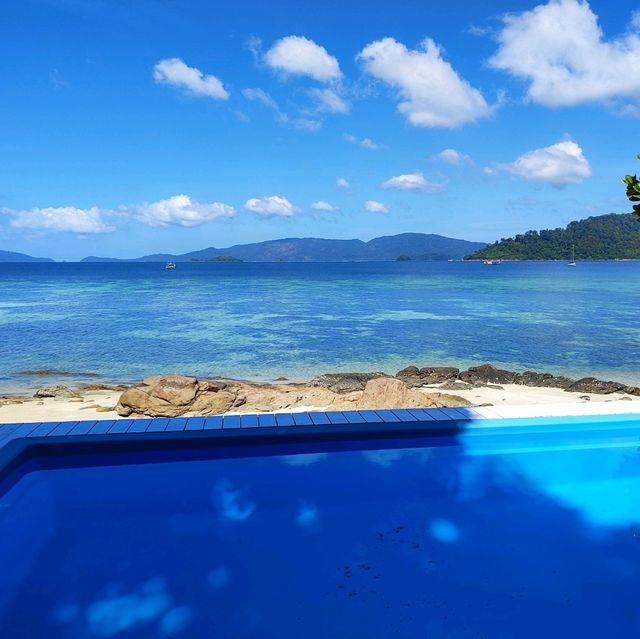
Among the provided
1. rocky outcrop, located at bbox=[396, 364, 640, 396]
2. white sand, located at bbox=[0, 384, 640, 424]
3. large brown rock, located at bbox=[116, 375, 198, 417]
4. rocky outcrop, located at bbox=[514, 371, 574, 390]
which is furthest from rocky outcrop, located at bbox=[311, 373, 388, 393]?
large brown rock, located at bbox=[116, 375, 198, 417]

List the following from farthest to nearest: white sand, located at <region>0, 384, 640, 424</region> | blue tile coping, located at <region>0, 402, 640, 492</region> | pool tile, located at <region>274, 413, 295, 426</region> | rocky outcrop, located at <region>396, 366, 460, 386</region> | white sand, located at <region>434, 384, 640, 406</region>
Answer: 1. rocky outcrop, located at <region>396, 366, 460, 386</region>
2. white sand, located at <region>434, 384, 640, 406</region>
3. white sand, located at <region>0, 384, 640, 424</region>
4. pool tile, located at <region>274, 413, 295, 426</region>
5. blue tile coping, located at <region>0, 402, 640, 492</region>

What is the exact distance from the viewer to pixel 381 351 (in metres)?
18.2

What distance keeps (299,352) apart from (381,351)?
2.69 m

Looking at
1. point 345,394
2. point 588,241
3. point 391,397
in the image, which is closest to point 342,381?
point 345,394

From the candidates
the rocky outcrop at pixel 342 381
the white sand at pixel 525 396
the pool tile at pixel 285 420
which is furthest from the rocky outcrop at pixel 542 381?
the pool tile at pixel 285 420

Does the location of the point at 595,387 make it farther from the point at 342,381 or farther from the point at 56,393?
the point at 56,393

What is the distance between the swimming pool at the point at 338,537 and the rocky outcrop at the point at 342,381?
21.2ft

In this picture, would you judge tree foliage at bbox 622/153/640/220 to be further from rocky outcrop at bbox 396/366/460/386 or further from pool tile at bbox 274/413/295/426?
rocky outcrop at bbox 396/366/460/386

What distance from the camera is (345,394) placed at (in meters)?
9.60

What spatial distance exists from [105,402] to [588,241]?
5312 inches

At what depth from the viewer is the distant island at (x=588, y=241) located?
4872 inches

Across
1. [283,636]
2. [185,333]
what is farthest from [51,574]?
[185,333]

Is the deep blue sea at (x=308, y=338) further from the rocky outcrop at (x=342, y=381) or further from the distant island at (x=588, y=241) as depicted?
the distant island at (x=588, y=241)

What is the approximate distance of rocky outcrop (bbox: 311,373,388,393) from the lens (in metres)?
12.3
